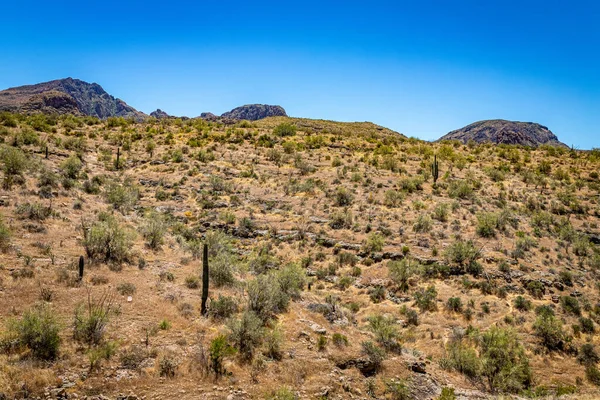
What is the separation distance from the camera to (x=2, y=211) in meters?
14.8

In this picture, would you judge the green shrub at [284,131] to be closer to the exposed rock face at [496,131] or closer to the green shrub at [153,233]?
the green shrub at [153,233]

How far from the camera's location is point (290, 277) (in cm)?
1467

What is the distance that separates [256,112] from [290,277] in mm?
152175

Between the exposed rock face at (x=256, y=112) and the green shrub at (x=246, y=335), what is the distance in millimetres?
145998

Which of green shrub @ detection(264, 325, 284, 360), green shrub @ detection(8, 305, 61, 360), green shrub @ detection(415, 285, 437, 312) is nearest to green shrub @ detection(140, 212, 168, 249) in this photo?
green shrub @ detection(8, 305, 61, 360)

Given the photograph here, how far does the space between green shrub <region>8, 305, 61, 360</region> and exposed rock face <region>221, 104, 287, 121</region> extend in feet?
484

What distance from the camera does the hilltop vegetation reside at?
933 centimetres

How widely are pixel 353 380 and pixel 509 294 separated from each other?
32.5 ft

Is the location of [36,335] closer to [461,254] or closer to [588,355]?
Answer: [461,254]

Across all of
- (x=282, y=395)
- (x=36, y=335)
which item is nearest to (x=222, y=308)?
(x=282, y=395)

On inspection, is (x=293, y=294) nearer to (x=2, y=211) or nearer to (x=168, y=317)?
(x=168, y=317)

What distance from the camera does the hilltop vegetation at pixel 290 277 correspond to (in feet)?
30.6

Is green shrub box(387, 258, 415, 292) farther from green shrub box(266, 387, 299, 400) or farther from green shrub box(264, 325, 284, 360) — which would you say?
green shrub box(266, 387, 299, 400)

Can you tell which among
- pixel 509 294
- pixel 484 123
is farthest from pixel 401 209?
pixel 484 123
